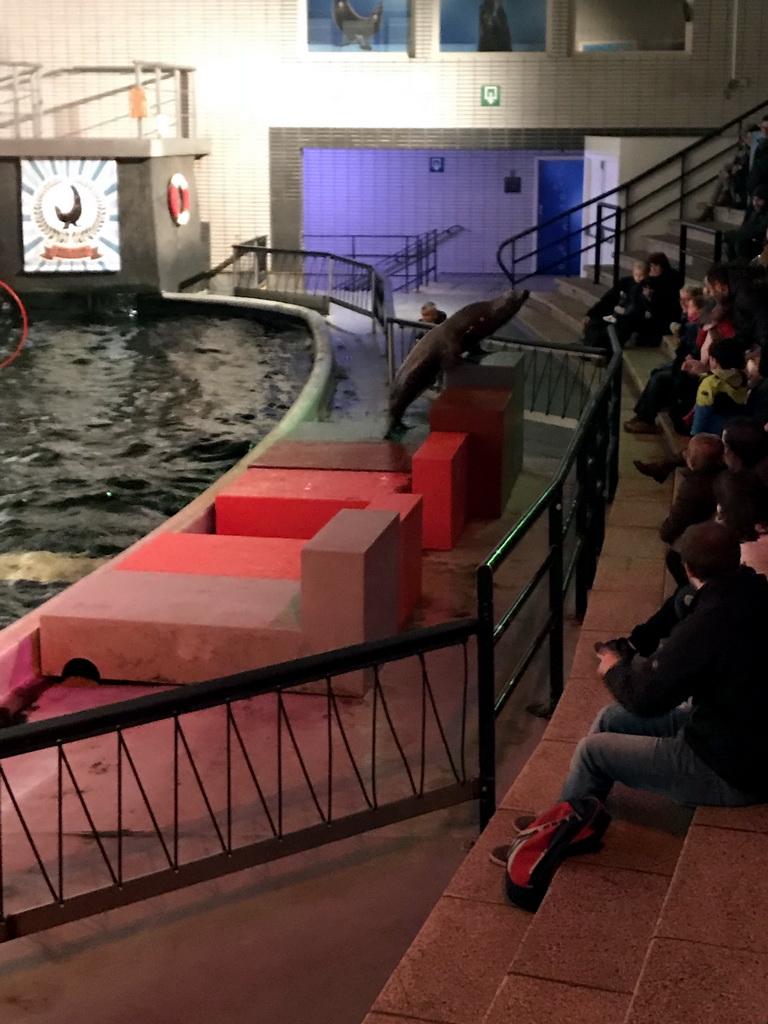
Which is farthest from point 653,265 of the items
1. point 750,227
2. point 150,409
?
point 150,409

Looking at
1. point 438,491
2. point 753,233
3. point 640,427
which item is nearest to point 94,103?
point 753,233

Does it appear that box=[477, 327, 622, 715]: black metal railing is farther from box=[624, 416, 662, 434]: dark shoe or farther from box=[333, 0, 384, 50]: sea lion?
box=[333, 0, 384, 50]: sea lion

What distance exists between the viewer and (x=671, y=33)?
943 inches

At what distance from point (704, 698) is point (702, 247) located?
43.5ft

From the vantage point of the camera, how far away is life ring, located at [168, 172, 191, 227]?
76.6 ft

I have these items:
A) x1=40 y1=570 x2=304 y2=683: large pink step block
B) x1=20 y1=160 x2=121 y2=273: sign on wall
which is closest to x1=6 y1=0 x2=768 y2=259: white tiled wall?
x1=20 y1=160 x2=121 y2=273: sign on wall

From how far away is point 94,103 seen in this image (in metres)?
24.4

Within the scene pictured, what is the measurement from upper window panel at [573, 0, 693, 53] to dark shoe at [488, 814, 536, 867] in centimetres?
2183

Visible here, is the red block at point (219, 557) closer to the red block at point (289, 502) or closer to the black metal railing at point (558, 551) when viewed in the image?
the red block at point (289, 502)

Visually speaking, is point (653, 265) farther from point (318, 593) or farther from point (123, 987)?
point (123, 987)

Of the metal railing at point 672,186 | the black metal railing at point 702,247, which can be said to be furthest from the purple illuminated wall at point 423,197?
the black metal railing at point 702,247

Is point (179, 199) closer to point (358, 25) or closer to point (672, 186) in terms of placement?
point (358, 25)

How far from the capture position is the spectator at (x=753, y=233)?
12953 millimetres

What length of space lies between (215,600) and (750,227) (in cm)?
835
